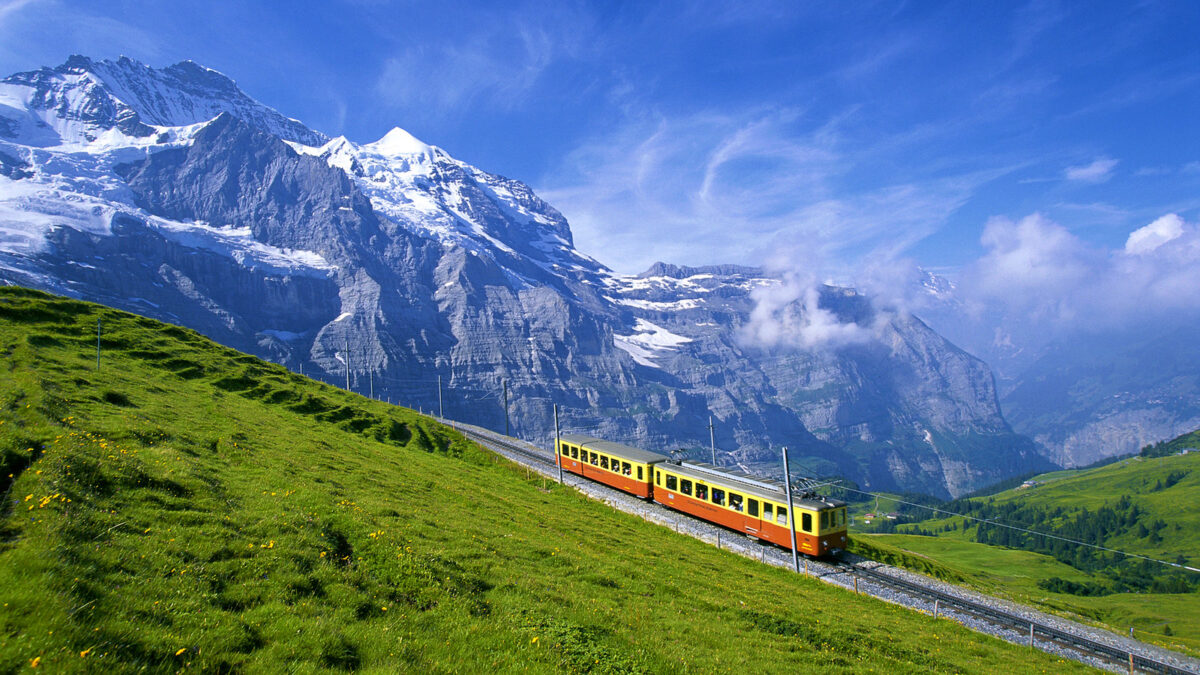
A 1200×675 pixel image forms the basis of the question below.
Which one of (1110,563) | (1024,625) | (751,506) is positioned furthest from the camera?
(1110,563)

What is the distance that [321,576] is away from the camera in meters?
12.1

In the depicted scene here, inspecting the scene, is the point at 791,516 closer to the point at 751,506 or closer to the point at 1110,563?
the point at 751,506

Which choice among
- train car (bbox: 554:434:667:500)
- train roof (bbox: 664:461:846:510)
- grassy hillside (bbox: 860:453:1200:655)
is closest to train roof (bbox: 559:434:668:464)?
train car (bbox: 554:434:667:500)

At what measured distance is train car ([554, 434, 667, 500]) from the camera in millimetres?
48688

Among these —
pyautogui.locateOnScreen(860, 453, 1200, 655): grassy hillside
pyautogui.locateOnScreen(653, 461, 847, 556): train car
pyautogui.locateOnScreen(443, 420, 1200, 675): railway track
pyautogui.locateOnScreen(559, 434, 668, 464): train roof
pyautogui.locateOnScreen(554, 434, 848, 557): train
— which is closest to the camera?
pyautogui.locateOnScreen(443, 420, 1200, 675): railway track

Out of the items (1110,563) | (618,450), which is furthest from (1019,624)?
(1110,563)

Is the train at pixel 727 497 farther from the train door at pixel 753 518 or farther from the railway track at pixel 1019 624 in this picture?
the railway track at pixel 1019 624

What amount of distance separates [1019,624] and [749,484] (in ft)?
56.0

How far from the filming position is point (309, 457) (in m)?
26.6

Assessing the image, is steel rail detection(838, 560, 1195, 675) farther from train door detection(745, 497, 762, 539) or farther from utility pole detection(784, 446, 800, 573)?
train door detection(745, 497, 762, 539)

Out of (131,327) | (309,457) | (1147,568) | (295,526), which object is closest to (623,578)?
(295,526)

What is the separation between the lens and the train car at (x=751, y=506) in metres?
35.8

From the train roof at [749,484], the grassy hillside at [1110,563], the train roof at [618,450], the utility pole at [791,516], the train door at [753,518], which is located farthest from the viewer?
the grassy hillside at [1110,563]

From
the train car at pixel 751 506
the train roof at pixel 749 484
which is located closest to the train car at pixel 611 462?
the train car at pixel 751 506
